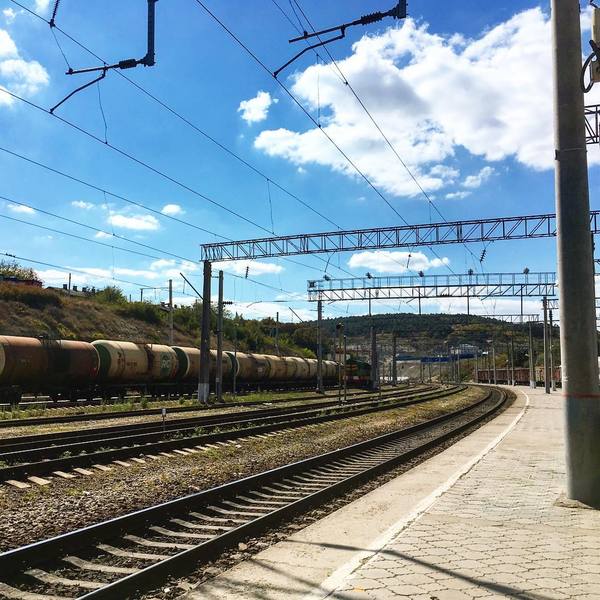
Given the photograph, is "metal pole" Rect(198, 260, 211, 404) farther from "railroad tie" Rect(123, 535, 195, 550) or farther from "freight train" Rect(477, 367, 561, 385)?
"freight train" Rect(477, 367, 561, 385)

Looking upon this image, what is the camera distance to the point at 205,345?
1246 inches

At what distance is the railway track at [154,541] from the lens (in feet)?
16.8

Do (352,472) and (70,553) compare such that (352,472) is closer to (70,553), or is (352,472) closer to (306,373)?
(70,553)

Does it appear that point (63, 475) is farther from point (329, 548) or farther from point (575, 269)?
point (575, 269)

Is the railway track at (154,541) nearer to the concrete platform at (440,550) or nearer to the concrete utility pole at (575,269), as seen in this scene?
the concrete platform at (440,550)

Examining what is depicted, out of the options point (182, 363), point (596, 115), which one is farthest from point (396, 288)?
point (596, 115)

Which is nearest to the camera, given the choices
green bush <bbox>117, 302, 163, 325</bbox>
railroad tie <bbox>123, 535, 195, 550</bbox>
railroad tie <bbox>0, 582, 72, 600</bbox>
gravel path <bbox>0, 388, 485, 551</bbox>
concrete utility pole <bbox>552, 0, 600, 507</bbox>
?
railroad tie <bbox>0, 582, 72, 600</bbox>

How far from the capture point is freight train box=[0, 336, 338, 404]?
2642 cm

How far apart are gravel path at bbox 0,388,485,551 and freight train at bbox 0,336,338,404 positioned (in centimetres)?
1529

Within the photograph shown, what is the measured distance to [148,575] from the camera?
16.9 ft

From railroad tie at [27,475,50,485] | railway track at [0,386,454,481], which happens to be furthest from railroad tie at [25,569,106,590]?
railway track at [0,386,454,481]

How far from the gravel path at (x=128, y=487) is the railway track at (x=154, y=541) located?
782mm

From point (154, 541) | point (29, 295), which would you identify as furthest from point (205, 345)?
point (29, 295)

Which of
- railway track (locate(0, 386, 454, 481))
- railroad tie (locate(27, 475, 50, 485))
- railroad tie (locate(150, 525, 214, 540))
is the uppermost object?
railway track (locate(0, 386, 454, 481))
